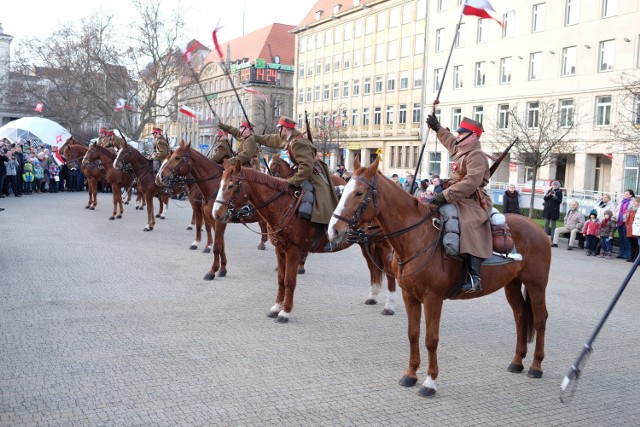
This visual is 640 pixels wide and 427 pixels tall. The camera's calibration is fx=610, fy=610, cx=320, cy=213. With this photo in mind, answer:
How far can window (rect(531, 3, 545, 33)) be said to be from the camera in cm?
4485

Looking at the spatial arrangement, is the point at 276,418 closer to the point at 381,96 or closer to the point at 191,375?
the point at 191,375

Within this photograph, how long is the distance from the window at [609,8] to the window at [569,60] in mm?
A: 3084

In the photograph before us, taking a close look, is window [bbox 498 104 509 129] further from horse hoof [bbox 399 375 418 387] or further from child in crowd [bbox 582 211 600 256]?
horse hoof [bbox 399 375 418 387]

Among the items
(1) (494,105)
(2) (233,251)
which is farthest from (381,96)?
(2) (233,251)

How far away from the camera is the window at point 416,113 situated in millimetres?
59500

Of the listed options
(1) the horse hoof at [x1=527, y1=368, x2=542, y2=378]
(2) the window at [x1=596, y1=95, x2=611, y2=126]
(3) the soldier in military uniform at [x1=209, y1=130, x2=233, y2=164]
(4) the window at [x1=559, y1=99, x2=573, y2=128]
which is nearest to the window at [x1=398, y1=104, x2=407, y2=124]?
(4) the window at [x1=559, y1=99, x2=573, y2=128]

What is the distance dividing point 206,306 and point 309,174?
2565 millimetres

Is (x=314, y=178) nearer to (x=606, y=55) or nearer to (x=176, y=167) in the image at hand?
(x=176, y=167)

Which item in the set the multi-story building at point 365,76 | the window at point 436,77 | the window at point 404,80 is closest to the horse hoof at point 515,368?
the multi-story building at point 365,76

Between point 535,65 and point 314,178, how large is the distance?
136ft

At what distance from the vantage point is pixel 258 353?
23.4ft

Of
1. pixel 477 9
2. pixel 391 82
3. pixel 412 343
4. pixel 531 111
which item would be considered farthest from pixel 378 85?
pixel 412 343

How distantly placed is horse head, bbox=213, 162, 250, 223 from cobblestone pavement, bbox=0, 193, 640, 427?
149 centimetres

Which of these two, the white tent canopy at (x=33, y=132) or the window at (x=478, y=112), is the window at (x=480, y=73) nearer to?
the window at (x=478, y=112)
